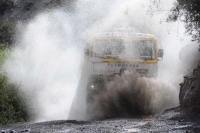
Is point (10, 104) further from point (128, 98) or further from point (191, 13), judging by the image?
point (191, 13)

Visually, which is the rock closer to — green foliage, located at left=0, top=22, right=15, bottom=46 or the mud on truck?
the mud on truck

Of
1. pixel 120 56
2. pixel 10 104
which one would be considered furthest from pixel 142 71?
pixel 10 104

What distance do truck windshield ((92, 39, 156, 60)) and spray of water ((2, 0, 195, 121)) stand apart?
2.73ft

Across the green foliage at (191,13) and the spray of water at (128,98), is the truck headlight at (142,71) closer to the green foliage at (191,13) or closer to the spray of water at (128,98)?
the spray of water at (128,98)

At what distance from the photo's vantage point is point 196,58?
16.6m

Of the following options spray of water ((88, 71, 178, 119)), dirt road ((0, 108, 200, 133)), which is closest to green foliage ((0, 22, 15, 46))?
spray of water ((88, 71, 178, 119))

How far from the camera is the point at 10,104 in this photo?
62.1 ft

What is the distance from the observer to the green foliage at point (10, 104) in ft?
59.6

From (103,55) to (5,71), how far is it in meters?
6.37

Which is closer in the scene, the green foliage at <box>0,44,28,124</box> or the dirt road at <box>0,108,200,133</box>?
the dirt road at <box>0,108,200,133</box>

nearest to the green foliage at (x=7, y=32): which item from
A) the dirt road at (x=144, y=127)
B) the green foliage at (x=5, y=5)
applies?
the green foliage at (x=5, y=5)

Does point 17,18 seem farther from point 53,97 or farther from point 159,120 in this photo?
point 159,120

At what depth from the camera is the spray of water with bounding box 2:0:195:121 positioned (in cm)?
1398

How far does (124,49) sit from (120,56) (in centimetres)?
26
